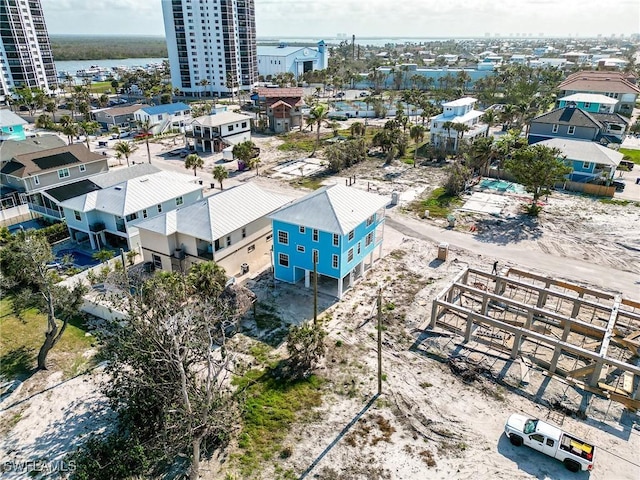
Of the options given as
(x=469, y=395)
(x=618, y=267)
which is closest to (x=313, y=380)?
(x=469, y=395)

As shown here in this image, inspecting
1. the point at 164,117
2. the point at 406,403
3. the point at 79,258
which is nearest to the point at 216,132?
the point at 164,117

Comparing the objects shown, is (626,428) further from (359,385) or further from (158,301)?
(158,301)

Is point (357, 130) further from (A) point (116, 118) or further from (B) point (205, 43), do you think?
(B) point (205, 43)

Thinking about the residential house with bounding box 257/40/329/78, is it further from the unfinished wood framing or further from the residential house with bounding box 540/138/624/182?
the unfinished wood framing

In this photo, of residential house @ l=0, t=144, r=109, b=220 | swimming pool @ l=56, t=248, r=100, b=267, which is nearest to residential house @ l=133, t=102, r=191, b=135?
residential house @ l=0, t=144, r=109, b=220

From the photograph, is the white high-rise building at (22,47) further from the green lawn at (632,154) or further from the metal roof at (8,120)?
the green lawn at (632,154)

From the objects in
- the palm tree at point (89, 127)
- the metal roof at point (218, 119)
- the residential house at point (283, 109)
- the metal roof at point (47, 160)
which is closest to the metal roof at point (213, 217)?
the metal roof at point (47, 160)
